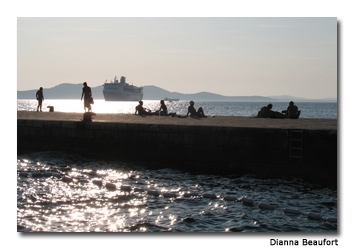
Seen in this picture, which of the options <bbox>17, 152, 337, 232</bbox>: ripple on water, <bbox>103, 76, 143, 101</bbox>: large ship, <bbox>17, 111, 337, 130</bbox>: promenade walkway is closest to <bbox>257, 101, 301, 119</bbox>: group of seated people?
<bbox>17, 111, 337, 130</bbox>: promenade walkway

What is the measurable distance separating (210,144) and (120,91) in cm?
17298

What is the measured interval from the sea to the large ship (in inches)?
6714

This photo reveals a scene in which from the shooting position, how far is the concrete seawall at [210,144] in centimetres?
1791

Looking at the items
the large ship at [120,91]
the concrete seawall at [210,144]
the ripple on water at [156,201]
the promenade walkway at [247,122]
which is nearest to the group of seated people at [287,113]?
the promenade walkway at [247,122]

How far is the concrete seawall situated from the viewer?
17.9 meters

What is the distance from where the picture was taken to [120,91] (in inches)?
7525

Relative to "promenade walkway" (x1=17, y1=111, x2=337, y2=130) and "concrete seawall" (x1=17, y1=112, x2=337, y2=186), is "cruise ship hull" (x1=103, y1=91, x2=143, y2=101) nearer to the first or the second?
"promenade walkway" (x1=17, y1=111, x2=337, y2=130)

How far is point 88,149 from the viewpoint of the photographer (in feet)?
74.5

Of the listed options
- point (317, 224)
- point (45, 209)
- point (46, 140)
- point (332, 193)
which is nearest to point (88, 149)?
point (46, 140)

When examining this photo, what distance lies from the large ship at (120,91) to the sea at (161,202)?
17053cm

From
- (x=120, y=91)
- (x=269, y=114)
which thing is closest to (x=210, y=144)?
(x=269, y=114)
